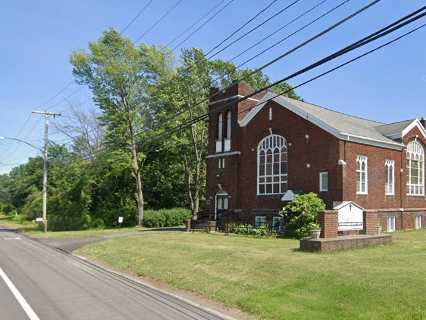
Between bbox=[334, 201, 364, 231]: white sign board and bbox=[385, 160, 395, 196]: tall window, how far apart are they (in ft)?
35.8

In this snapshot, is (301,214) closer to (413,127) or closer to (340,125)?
(340,125)

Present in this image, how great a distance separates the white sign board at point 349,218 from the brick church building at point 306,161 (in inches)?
221

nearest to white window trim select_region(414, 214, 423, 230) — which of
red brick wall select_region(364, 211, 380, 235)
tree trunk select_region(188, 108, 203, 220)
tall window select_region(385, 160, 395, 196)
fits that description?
tall window select_region(385, 160, 395, 196)

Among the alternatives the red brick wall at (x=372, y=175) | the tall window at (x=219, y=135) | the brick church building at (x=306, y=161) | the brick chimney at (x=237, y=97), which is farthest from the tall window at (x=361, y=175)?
the tall window at (x=219, y=135)

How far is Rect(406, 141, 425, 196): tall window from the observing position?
111ft

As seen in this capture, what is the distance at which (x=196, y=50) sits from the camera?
170 ft

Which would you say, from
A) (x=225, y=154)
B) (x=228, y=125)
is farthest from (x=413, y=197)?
(x=228, y=125)

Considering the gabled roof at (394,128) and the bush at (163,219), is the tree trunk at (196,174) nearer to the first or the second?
the bush at (163,219)

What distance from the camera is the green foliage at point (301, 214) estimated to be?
24906mm

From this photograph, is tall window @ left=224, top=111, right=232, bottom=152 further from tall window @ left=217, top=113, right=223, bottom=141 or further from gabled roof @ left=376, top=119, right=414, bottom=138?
gabled roof @ left=376, top=119, right=414, bottom=138

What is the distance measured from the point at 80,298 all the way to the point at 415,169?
29192 millimetres

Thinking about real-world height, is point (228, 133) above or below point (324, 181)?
above

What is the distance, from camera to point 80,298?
11.4 metres

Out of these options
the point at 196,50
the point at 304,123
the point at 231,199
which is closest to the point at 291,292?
the point at 304,123
